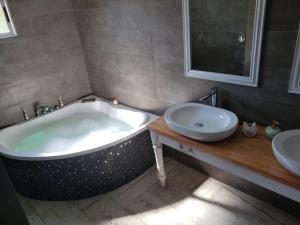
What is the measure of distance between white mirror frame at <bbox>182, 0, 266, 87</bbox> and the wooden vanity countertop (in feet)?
1.20

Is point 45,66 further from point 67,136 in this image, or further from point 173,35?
point 173,35

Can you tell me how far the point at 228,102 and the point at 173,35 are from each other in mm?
737

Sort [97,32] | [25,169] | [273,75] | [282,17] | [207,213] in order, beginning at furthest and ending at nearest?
[97,32], [25,169], [207,213], [273,75], [282,17]

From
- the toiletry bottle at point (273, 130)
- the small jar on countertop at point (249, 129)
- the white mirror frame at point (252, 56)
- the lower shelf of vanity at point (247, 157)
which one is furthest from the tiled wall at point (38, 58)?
the toiletry bottle at point (273, 130)

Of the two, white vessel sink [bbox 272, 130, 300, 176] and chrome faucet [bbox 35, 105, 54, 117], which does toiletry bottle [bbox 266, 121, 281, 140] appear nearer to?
white vessel sink [bbox 272, 130, 300, 176]

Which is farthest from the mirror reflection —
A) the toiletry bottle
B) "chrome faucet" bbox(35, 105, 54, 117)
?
"chrome faucet" bbox(35, 105, 54, 117)

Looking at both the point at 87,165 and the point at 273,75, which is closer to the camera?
the point at 273,75

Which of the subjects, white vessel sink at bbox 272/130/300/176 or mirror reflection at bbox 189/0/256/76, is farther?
mirror reflection at bbox 189/0/256/76

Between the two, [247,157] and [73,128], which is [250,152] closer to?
[247,157]

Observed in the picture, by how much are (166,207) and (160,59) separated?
4.39ft

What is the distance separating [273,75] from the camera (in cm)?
165

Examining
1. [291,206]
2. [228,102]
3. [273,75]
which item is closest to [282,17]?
[273,75]

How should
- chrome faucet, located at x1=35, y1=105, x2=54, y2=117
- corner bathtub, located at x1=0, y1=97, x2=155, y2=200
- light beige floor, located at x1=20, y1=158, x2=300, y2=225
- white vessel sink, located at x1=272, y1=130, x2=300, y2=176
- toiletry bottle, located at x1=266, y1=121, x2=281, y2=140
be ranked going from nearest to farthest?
white vessel sink, located at x1=272, y1=130, x2=300, y2=176 → toiletry bottle, located at x1=266, y1=121, x2=281, y2=140 → light beige floor, located at x1=20, y1=158, x2=300, y2=225 → corner bathtub, located at x1=0, y1=97, x2=155, y2=200 → chrome faucet, located at x1=35, y1=105, x2=54, y2=117

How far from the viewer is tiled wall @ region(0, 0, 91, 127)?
2.62m
